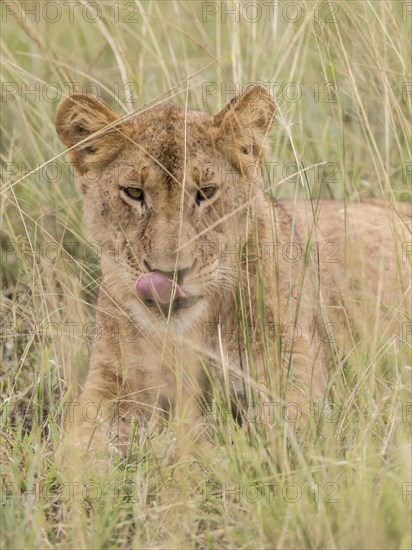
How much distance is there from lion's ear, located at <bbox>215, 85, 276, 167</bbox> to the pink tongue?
64 cm

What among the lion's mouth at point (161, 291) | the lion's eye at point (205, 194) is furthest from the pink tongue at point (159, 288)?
the lion's eye at point (205, 194)

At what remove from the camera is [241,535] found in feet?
10.1

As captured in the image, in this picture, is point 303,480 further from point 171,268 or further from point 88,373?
point 88,373

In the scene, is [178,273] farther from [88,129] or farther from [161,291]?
[88,129]

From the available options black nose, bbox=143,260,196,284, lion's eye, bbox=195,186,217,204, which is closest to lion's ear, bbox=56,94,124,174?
lion's eye, bbox=195,186,217,204

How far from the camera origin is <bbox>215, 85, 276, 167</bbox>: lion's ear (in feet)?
13.9

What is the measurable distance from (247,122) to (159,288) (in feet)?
2.86

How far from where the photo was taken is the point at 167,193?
413cm

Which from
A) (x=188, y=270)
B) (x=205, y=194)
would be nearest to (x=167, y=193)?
(x=205, y=194)

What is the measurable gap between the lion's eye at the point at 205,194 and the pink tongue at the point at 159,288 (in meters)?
0.41

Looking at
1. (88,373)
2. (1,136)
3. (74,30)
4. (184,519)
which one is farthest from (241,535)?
(74,30)

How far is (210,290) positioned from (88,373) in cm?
77

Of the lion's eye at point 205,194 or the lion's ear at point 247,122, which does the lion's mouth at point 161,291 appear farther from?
the lion's ear at point 247,122

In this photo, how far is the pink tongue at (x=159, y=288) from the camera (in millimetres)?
3949
